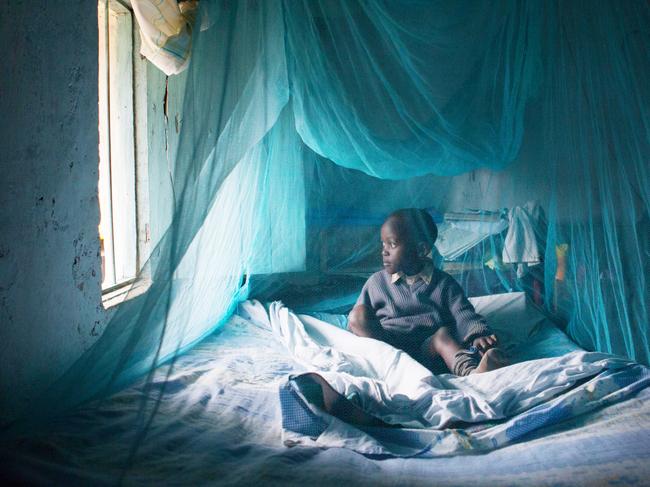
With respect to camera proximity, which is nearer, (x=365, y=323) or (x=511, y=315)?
(x=365, y=323)

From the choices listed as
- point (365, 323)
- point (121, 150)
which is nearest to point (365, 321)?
point (365, 323)

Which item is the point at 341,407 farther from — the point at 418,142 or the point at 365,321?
the point at 418,142

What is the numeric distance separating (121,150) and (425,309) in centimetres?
172

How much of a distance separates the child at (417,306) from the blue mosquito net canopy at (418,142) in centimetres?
28

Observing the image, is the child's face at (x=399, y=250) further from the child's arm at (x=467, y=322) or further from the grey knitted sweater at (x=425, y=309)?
the child's arm at (x=467, y=322)

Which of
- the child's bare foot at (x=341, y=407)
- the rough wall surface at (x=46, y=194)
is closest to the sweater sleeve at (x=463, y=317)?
the child's bare foot at (x=341, y=407)

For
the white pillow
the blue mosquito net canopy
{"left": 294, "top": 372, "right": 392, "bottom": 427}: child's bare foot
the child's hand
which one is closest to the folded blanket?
{"left": 294, "top": 372, "right": 392, "bottom": 427}: child's bare foot

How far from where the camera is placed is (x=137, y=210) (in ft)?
9.37

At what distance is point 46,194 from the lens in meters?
1.68

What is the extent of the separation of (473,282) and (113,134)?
2094 millimetres

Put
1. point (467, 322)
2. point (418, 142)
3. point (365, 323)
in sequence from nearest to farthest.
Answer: point (467, 322)
point (418, 142)
point (365, 323)

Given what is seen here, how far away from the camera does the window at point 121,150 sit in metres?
2.62

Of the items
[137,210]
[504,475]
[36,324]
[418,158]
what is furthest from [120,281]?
[504,475]

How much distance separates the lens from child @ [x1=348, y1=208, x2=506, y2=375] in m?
2.11
